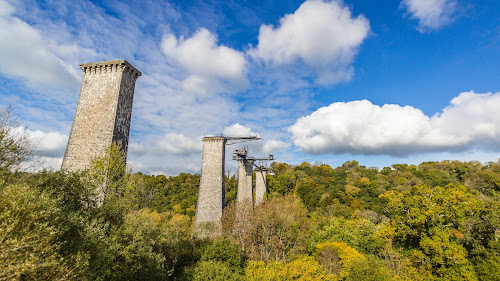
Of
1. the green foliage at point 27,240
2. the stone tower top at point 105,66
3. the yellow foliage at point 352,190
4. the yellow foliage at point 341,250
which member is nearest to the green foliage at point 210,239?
the green foliage at point 27,240

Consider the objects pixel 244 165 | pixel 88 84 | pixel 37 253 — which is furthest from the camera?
pixel 244 165

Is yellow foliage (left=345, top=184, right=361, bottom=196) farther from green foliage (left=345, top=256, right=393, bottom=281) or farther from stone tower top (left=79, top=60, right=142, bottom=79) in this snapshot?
stone tower top (left=79, top=60, right=142, bottom=79)

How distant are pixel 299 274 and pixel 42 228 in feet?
47.0

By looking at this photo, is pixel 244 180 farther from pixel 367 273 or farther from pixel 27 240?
pixel 27 240

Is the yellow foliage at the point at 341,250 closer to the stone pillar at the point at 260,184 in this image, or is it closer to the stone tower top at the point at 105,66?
the stone pillar at the point at 260,184

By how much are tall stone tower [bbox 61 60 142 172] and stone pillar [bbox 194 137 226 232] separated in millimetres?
8654

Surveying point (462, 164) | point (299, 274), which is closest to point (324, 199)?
point (299, 274)

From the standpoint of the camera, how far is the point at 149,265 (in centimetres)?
1150

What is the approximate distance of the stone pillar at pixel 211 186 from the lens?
1883 cm

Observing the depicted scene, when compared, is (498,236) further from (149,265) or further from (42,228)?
(42,228)

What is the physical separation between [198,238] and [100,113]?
13.0m

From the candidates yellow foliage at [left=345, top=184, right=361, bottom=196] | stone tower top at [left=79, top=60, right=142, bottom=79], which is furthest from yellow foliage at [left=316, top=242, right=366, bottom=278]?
stone tower top at [left=79, top=60, right=142, bottom=79]

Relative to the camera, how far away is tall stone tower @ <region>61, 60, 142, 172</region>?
1029 cm

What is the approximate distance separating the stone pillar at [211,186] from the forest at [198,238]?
4.66 ft
